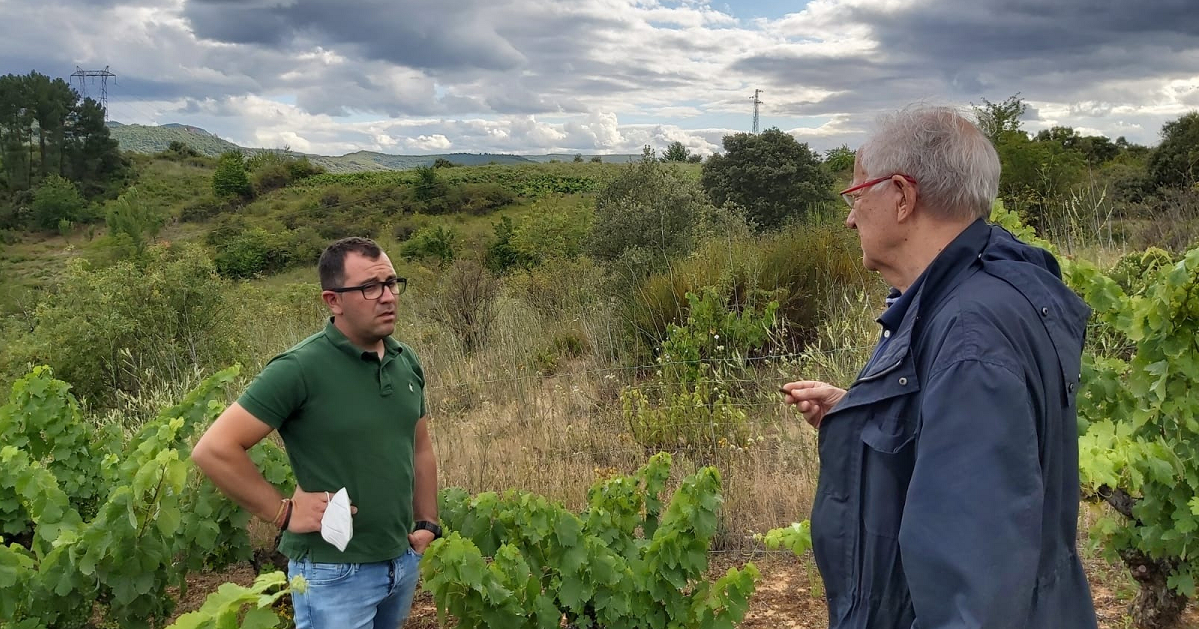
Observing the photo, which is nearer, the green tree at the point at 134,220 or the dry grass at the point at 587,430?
the dry grass at the point at 587,430

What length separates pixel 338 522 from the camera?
2.22 meters

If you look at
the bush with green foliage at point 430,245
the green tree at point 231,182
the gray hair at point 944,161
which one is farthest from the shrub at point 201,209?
the gray hair at point 944,161

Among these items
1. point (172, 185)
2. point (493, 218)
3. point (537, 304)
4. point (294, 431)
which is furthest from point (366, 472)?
point (172, 185)

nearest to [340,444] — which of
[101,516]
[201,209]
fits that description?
[101,516]

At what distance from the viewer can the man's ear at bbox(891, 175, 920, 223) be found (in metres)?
1.44

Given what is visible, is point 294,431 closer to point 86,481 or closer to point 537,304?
point 86,481

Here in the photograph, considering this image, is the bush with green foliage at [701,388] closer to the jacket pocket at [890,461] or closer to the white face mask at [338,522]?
the white face mask at [338,522]

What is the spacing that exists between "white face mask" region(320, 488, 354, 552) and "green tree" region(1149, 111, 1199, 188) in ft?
77.5

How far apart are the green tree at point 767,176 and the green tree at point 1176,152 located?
9320mm

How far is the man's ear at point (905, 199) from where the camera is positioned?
1.44m

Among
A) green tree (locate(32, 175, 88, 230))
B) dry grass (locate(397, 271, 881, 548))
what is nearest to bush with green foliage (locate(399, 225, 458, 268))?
dry grass (locate(397, 271, 881, 548))

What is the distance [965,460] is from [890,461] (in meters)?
0.19

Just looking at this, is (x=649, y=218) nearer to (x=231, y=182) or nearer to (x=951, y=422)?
(x=951, y=422)

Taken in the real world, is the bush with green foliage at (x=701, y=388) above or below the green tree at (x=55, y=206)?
below
